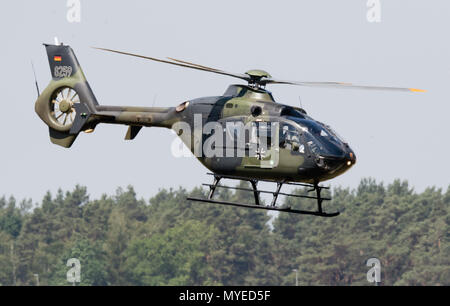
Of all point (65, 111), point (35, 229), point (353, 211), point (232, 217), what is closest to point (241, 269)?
point (232, 217)

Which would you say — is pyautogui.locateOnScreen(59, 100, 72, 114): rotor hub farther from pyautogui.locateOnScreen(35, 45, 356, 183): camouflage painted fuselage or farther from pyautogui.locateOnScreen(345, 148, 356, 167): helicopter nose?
pyautogui.locateOnScreen(345, 148, 356, 167): helicopter nose

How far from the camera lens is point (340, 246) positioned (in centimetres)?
12250

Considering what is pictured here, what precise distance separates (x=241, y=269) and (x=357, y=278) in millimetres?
16503

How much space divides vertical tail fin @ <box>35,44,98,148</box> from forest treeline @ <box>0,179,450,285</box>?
83.0m

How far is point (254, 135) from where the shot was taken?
103ft

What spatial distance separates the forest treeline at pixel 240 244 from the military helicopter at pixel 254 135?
8459 centimetres

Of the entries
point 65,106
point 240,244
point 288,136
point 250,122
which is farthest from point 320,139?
Result: point 240,244

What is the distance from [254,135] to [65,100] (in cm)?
844

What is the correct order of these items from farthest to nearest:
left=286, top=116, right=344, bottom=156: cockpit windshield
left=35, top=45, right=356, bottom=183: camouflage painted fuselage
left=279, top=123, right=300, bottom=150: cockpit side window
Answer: left=279, top=123, right=300, bottom=150: cockpit side window
left=35, top=45, right=356, bottom=183: camouflage painted fuselage
left=286, top=116, right=344, bottom=156: cockpit windshield

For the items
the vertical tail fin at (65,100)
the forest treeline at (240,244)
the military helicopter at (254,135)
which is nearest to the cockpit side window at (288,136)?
the military helicopter at (254,135)

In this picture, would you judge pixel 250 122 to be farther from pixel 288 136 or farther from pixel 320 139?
pixel 320 139

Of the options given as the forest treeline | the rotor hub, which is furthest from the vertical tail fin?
the forest treeline

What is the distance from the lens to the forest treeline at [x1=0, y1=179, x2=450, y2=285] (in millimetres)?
122625
